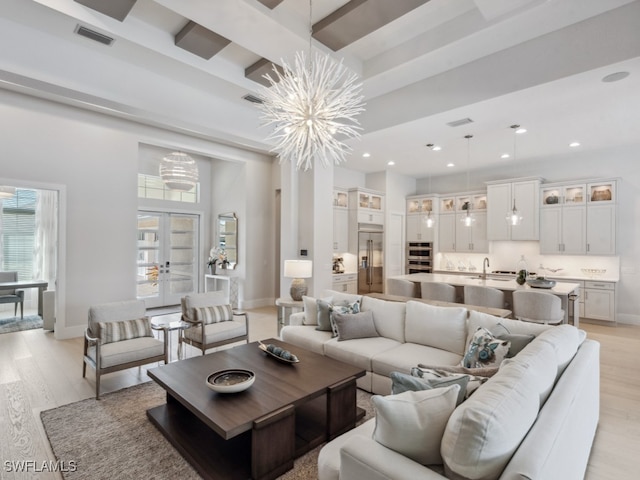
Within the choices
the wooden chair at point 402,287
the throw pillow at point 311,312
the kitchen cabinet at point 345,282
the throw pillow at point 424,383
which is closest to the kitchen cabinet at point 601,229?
the wooden chair at point 402,287

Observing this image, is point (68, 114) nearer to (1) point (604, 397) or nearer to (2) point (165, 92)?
(2) point (165, 92)

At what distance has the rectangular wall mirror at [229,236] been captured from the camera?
755cm

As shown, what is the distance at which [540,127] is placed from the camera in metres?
5.05

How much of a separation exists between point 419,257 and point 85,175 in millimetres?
7306

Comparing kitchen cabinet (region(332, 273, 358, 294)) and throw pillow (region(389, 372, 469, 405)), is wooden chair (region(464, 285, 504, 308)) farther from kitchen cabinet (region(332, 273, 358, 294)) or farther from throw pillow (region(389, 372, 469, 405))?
throw pillow (region(389, 372, 469, 405))

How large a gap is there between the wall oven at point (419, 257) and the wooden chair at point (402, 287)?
280 centimetres

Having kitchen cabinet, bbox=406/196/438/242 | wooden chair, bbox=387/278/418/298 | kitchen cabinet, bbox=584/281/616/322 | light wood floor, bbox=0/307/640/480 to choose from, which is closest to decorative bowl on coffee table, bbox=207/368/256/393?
light wood floor, bbox=0/307/640/480

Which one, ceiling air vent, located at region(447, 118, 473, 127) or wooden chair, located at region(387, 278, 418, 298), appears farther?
wooden chair, located at region(387, 278, 418, 298)

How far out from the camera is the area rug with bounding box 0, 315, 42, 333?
18.1ft

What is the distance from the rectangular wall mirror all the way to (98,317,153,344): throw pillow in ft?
12.4

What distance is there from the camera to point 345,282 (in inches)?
279

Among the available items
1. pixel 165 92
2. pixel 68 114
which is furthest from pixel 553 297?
pixel 68 114

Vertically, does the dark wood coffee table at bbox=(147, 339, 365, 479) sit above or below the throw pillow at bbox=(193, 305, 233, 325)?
below

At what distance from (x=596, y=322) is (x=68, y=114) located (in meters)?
9.79
